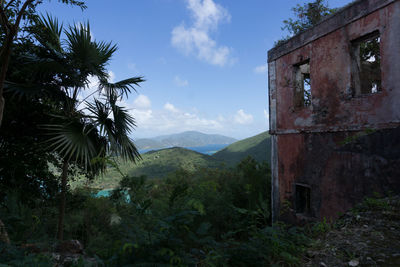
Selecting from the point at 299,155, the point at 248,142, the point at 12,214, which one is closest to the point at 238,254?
the point at 12,214

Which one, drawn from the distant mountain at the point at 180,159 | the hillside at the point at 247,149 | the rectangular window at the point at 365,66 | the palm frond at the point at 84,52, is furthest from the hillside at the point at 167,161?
the palm frond at the point at 84,52

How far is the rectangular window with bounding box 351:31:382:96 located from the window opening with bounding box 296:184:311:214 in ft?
9.91

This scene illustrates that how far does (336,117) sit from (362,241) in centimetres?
372

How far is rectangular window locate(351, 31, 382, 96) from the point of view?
5.31 m

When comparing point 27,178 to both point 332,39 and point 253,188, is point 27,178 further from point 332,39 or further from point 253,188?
point 332,39

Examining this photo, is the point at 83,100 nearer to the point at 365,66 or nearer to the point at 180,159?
the point at 365,66

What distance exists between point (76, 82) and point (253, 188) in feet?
25.4

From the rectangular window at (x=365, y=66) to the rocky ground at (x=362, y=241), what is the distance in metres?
3.06

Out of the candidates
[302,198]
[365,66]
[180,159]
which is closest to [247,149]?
[180,159]

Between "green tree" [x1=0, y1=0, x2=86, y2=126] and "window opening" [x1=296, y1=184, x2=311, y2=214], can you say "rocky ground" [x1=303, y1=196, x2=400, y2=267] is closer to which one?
"window opening" [x1=296, y1=184, x2=311, y2=214]

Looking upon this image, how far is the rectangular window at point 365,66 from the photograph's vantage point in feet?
17.4

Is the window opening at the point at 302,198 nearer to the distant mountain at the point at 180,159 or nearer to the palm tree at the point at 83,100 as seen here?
the palm tree at the point at 83,100

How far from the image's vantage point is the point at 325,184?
19.0ft

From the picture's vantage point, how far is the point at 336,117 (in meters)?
5.58
